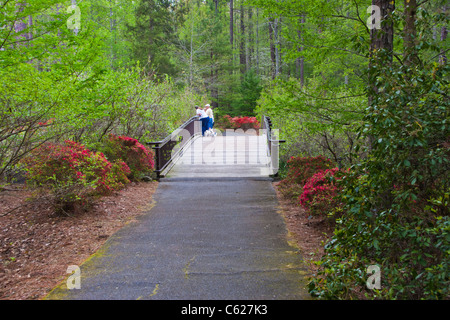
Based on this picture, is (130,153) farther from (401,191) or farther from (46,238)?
(401,191)

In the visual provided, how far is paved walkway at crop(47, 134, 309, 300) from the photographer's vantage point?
3.85 m

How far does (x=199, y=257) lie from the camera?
4.84 metres

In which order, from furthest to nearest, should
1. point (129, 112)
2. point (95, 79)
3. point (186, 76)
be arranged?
1. point (186, 76)
2. point (129, 112)
3. point (95, 79)

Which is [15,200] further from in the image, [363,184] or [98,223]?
[363,184]

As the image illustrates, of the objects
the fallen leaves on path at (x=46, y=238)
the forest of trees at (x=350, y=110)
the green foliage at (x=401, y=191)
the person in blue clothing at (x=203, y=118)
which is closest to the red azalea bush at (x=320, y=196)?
the forest of trees at (x=350, y=110)

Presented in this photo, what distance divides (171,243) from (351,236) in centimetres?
289

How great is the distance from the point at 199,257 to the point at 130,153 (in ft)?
18.5

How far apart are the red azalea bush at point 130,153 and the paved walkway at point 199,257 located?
2.04m

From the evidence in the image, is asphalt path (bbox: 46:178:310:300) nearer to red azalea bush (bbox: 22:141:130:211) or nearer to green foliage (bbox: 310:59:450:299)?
green foliage (bbox: 310:59:450:299)

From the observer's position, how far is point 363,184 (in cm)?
335

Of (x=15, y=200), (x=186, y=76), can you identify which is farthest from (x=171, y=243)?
(x=186, y=76)

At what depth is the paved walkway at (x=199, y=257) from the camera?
12.6ft

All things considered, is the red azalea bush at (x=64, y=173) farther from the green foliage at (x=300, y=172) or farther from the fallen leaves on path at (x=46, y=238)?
the green foliage at (x=300, y=172)

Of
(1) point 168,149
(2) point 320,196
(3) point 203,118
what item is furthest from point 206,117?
(2) point 320,196
